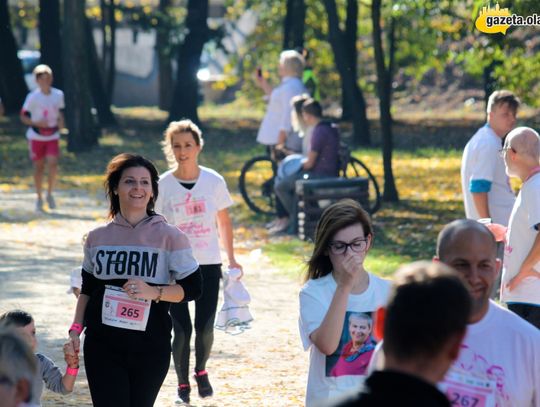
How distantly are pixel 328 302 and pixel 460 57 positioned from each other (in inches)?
845

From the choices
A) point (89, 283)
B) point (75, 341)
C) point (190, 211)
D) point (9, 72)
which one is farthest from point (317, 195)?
point (9, 72)

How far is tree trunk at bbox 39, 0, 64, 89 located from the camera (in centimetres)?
3322

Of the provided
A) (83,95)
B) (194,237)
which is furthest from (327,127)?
(83,95)

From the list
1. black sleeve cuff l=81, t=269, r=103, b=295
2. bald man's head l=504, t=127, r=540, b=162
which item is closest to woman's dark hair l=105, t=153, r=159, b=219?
black sleeve cuff l=81, t=269, r=103, b=295

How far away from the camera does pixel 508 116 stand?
936 cm

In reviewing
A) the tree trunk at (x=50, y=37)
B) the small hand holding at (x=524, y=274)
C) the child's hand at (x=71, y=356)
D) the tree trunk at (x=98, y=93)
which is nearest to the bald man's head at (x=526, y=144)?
the small hand holding at (x=524, y=274)

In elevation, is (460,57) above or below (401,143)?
above

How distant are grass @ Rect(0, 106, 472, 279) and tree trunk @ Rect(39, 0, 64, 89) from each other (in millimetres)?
1967

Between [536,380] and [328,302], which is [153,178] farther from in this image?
[536,380]

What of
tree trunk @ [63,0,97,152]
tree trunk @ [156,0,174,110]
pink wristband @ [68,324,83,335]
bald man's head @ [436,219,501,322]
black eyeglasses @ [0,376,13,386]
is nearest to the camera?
black eyeglasses @ [0,376,13,386]
